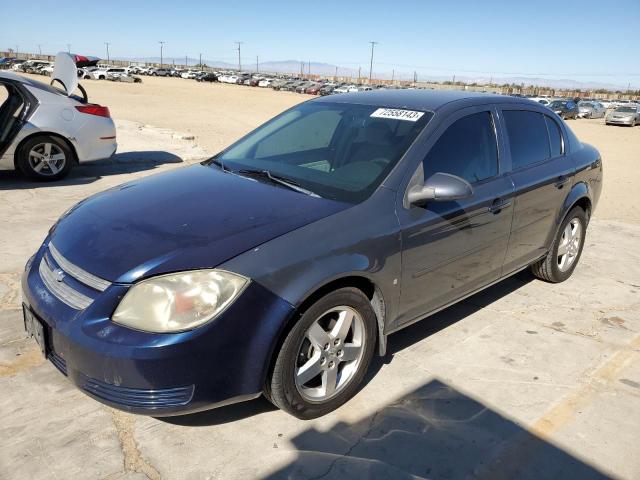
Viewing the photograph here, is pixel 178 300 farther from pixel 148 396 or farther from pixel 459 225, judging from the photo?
pixel 459 225

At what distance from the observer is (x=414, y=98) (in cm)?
373

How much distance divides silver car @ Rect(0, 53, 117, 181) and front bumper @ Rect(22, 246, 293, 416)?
570 centimetres

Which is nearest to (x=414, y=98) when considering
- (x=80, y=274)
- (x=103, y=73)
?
(x=80, y=274)

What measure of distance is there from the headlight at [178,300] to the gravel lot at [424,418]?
2.26ft

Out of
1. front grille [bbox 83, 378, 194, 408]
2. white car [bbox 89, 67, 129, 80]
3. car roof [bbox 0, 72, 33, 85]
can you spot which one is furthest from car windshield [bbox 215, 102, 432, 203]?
white car [bbox 89, 67, 129, 80]

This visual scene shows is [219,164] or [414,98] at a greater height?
[414,98]

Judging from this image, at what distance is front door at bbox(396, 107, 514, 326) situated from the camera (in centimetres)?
309

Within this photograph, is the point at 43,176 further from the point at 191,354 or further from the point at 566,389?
the point at 566,389

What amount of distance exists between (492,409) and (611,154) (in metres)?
16.2

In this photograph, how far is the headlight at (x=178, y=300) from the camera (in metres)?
2.28

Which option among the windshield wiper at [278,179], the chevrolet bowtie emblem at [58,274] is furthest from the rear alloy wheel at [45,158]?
the chevrolet bowtie emblem at [58,274]

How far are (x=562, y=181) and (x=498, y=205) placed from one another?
3.55 ft

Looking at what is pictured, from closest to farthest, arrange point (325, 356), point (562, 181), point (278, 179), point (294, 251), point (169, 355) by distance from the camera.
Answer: point (169, 355) < point (294, 251) < point (325, 356) < point (278, 179) < point (562, 181)

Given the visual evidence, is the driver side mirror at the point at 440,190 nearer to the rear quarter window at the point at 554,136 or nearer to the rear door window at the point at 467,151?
the rear door window at the point at 467,151
